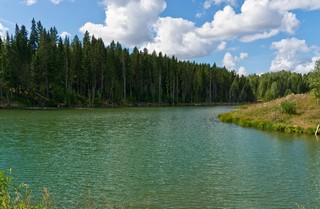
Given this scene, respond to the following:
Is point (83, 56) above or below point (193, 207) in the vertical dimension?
above

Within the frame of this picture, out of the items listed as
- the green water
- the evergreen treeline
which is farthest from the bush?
the evergreen treeline

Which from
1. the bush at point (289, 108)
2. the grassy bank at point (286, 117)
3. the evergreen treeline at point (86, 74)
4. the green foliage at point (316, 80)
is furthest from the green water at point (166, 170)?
the evergreen treeline at point (86, 74)

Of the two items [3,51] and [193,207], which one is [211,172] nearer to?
[193,207]

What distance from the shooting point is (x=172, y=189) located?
61.2 ft

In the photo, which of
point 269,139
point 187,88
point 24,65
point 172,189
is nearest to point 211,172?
point 172,189

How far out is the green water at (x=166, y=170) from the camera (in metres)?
17.0

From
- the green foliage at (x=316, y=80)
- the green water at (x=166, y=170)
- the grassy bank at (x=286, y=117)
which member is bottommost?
the green water at (x=166, y=170)

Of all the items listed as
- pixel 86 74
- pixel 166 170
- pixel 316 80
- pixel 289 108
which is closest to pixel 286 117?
pixel 289 108

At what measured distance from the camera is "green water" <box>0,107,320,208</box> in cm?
1698

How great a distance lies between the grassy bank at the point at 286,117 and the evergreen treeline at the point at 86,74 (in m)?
64.2

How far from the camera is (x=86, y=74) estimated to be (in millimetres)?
122500

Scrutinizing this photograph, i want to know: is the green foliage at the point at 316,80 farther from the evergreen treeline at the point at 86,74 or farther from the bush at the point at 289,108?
the evergreen treeline at the point at 86,74

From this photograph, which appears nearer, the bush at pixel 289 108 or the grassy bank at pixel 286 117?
the grassy bank at pixel 286 117

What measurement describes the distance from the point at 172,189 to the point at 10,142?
75.4ft
